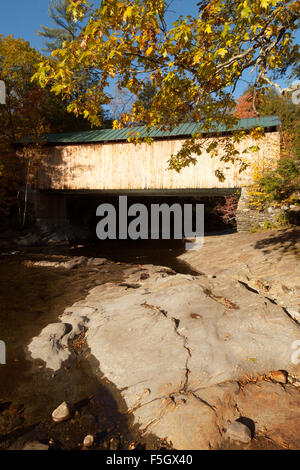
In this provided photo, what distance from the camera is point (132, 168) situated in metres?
16.2

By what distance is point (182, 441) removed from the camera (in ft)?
8.59

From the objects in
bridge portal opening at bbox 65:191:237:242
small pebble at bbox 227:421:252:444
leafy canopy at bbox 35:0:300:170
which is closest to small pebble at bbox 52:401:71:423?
small pebble at bbox 227:421:252:444

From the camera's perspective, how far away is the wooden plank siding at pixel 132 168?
14.2m

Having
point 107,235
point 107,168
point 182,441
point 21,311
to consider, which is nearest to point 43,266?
point 21,311

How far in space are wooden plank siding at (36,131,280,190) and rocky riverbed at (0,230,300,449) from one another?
8905mm

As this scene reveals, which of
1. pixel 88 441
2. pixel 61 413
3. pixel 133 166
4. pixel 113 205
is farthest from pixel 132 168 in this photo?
pixel 88 441

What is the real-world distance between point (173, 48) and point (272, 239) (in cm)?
916

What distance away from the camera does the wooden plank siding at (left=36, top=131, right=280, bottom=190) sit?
14.2 meters

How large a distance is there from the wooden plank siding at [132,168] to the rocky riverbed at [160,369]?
8905 mm

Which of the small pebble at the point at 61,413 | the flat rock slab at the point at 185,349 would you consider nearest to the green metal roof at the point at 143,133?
the flat rock slab at the point at 185,349

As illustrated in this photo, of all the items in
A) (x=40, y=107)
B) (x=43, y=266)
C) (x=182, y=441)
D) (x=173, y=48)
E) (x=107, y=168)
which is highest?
(x=40, y=107)

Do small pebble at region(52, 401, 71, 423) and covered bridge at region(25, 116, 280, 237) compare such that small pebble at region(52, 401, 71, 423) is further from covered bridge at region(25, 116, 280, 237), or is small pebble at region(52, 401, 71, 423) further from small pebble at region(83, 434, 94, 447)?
covered bridge at region(25, 116, 280, 237)

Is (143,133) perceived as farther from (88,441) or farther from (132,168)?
(88,441)
